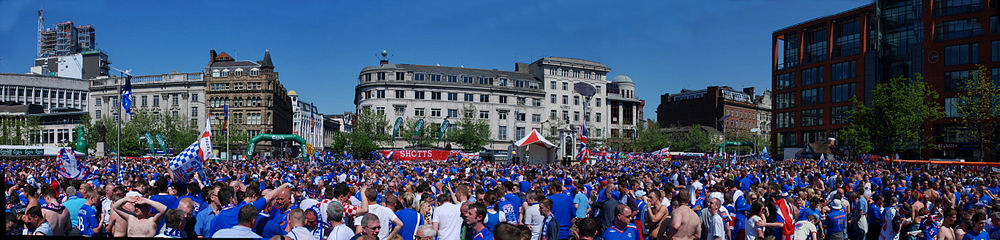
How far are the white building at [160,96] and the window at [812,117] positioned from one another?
77.5 metres

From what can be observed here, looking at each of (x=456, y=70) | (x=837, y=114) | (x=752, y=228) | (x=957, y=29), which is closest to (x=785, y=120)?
(x=837, y=114)

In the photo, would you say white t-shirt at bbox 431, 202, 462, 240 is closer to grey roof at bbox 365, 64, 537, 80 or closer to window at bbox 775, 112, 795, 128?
window at bbox 775, 112, 795, 128

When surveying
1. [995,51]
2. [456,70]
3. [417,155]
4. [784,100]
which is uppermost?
[456,70]

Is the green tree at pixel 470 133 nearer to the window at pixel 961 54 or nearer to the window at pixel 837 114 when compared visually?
the window at pixel 837 114

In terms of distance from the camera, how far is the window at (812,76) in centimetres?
7269

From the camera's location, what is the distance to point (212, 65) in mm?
96188

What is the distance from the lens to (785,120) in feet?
→ 258

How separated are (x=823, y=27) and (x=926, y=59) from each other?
1496cm

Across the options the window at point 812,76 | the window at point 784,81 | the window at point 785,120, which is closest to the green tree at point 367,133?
the window at point 785,120

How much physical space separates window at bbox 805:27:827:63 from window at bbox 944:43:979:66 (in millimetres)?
15157

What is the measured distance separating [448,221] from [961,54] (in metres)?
63.6

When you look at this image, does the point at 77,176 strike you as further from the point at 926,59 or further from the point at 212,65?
the point at 212,65

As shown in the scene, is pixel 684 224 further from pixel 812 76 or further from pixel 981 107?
pixel 812 76

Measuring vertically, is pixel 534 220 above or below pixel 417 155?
above
